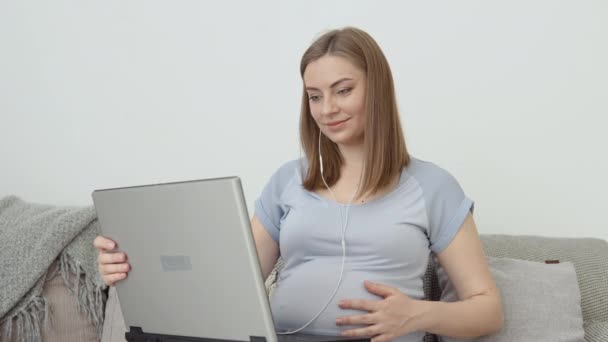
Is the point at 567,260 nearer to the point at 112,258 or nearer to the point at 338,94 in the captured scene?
the point at 338,94

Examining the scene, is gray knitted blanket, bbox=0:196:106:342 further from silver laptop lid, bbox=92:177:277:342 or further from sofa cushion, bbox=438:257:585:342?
sofa cushion, bbox=438:257:585:342

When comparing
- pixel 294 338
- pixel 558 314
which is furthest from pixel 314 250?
pixel 558 314

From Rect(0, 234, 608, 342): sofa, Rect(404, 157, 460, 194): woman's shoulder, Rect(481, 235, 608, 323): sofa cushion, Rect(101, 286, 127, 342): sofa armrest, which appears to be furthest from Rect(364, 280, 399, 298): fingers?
Rect(101, 286, 127, 342): sofa armrest

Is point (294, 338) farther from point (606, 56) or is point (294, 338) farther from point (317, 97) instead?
point (606, 56)

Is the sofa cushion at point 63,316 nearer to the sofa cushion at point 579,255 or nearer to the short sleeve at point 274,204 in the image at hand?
the short sleeve at point 274,204

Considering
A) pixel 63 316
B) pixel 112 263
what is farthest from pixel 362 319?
pixel 63 316

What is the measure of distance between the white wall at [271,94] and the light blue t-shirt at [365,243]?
58 centimetres

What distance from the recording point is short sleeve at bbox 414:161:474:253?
4.57 ft

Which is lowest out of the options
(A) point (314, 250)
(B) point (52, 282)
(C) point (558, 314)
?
(C) point (558, 314)

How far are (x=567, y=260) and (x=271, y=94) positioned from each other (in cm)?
101

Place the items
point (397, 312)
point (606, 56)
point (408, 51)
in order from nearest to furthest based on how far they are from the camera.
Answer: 1. point (397, 312)
2. point (606, 56)
3. point (408, 51)

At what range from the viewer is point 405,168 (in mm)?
1465

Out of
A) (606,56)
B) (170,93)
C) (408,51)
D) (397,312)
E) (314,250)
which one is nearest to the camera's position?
(397,312)

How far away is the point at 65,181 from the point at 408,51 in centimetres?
129
